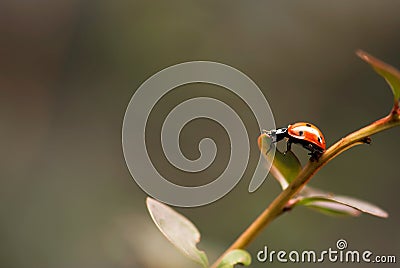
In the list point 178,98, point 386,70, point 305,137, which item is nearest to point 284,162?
point 305,137

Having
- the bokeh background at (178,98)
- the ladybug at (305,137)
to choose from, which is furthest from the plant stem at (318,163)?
the bokeh background at (178,98)

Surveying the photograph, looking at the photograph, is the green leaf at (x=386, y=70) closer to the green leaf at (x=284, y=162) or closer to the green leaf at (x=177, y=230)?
the green leaf at (x=284, y=162)

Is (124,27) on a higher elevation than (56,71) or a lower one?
higher

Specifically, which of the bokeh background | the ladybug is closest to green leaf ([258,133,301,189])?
the ladybug

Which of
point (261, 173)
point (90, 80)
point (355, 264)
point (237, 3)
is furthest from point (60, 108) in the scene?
point (261, 173)

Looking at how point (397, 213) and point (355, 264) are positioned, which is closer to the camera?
point (355, 264)

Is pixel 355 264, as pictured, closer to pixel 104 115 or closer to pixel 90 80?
pixel 104 115
